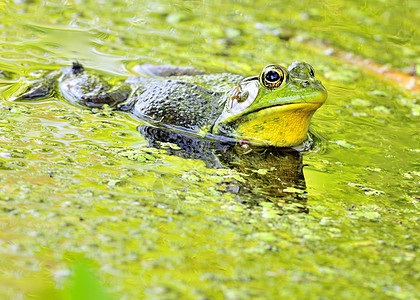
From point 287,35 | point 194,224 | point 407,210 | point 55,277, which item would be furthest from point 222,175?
point 287,35

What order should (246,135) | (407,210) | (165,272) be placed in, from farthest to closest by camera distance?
(246,135)
(407,210)
(165,272)

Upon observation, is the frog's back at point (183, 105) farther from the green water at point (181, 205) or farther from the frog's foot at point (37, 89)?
the frog's foot at point (37, 89)

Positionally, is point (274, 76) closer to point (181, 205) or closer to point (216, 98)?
point (216, 98)

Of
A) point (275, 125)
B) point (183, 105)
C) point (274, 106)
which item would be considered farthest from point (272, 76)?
point (183, 105)

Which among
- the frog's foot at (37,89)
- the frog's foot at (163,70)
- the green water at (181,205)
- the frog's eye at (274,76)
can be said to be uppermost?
the frog's eye at (274,76)

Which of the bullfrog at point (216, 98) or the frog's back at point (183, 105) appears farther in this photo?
the frog's back at point (183, 105)

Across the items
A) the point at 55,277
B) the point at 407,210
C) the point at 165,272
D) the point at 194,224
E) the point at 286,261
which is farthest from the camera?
the point at 407,210

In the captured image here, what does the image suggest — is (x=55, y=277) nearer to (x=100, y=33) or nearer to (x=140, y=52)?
(x=140, y=52)

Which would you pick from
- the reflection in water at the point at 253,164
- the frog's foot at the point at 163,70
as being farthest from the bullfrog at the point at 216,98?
the frog's foot at the point at 163,70
